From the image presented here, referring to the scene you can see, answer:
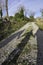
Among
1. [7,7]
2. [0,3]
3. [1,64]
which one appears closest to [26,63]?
[1,64]

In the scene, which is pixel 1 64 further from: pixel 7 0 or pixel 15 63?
pixel 7 0

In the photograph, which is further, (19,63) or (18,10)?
(18,10)

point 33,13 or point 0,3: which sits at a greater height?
point 0,3

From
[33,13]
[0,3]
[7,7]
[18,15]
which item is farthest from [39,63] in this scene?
[33,13]

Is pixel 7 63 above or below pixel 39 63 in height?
above

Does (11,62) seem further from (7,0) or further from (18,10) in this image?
(18,10)

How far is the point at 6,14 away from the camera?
131 ft

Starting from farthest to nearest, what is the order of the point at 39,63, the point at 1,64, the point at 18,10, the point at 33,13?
the point at 33,13, the point at 18,10, the point at 39,63, the point at 1,64

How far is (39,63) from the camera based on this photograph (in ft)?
23.3

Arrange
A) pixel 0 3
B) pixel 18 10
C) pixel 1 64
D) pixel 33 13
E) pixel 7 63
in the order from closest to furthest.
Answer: pixel 1 64 → pixel 7 63 → pixel 0 3 → pixel 18 10 → pixel 33 13

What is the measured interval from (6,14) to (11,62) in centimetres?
3443

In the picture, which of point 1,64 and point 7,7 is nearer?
point 1,64

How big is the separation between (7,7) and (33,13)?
74.6 ft

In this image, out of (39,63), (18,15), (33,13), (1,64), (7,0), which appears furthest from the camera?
(33,13)
